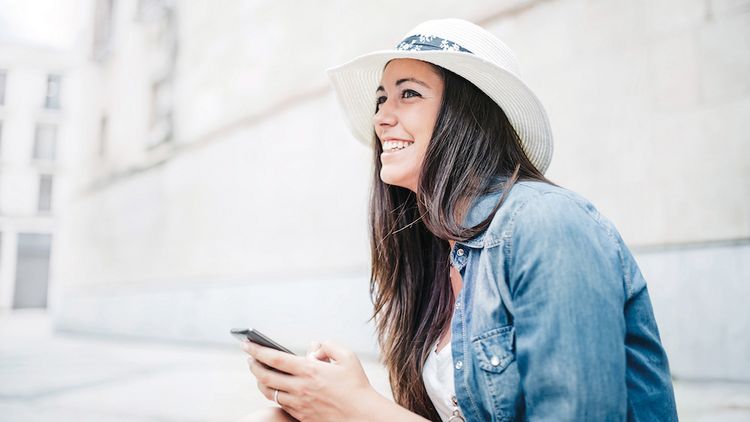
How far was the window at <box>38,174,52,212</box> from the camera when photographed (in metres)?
16.8

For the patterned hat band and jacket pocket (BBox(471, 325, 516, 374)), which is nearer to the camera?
jacket pocket (BBox(471, 325, 516, 374))

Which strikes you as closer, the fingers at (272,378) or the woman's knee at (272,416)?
the fingers at (272,378)

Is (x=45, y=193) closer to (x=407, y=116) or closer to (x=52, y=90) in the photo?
(x=52, y=90)

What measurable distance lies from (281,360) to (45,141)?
17.2 meters

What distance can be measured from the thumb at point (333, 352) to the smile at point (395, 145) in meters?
0.60

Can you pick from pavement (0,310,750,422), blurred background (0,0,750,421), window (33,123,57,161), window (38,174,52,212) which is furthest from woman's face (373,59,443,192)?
window (38,174,52,212)

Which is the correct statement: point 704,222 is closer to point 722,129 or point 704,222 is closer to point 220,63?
point 722,129

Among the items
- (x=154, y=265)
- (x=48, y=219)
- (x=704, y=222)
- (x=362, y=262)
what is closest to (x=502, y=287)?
(x=704, y=222)

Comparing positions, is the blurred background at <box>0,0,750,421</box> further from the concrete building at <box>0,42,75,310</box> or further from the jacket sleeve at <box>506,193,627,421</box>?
the concrete building at <box>0,42,75,310</box>

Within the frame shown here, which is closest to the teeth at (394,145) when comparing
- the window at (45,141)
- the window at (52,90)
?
the window at (52,90)

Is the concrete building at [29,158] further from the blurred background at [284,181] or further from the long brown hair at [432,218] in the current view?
the long brown hair at [432,218]

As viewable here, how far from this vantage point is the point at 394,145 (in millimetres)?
1599

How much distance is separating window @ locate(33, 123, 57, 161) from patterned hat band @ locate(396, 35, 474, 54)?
16.3 meters

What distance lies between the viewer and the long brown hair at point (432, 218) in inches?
52.4
